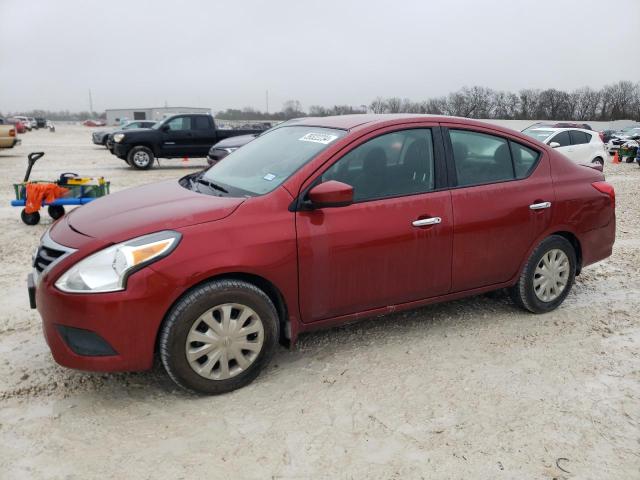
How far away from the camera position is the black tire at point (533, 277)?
4355mm

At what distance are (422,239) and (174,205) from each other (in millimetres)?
1668

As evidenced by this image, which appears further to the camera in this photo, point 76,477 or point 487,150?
point 487,150

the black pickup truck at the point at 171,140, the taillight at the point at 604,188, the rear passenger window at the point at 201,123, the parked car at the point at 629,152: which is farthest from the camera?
the parked car at the point at 629,152

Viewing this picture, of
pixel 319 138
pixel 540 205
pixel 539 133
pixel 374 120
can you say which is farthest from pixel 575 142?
pixel 319 138

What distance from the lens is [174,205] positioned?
339cm

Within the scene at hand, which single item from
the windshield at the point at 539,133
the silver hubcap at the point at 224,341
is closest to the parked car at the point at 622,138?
the windshield at the point at 539,133

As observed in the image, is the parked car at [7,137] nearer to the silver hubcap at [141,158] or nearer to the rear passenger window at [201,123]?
the silver hubcap at [141,158]

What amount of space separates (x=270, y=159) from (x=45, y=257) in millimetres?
1600

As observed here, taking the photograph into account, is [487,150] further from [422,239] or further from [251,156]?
[251,156]

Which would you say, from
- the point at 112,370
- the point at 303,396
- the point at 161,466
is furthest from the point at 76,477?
the point at 303,396

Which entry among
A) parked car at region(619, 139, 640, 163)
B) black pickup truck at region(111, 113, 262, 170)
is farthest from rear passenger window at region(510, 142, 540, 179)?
parked car at region(619, 139, 640, 163)

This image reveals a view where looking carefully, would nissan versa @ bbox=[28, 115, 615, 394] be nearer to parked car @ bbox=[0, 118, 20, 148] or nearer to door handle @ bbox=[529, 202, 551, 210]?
door handle @ bbox=[529, 202, 551, 210]

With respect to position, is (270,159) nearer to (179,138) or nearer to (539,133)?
(539,133)

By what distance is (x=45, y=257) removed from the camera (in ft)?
10.5
